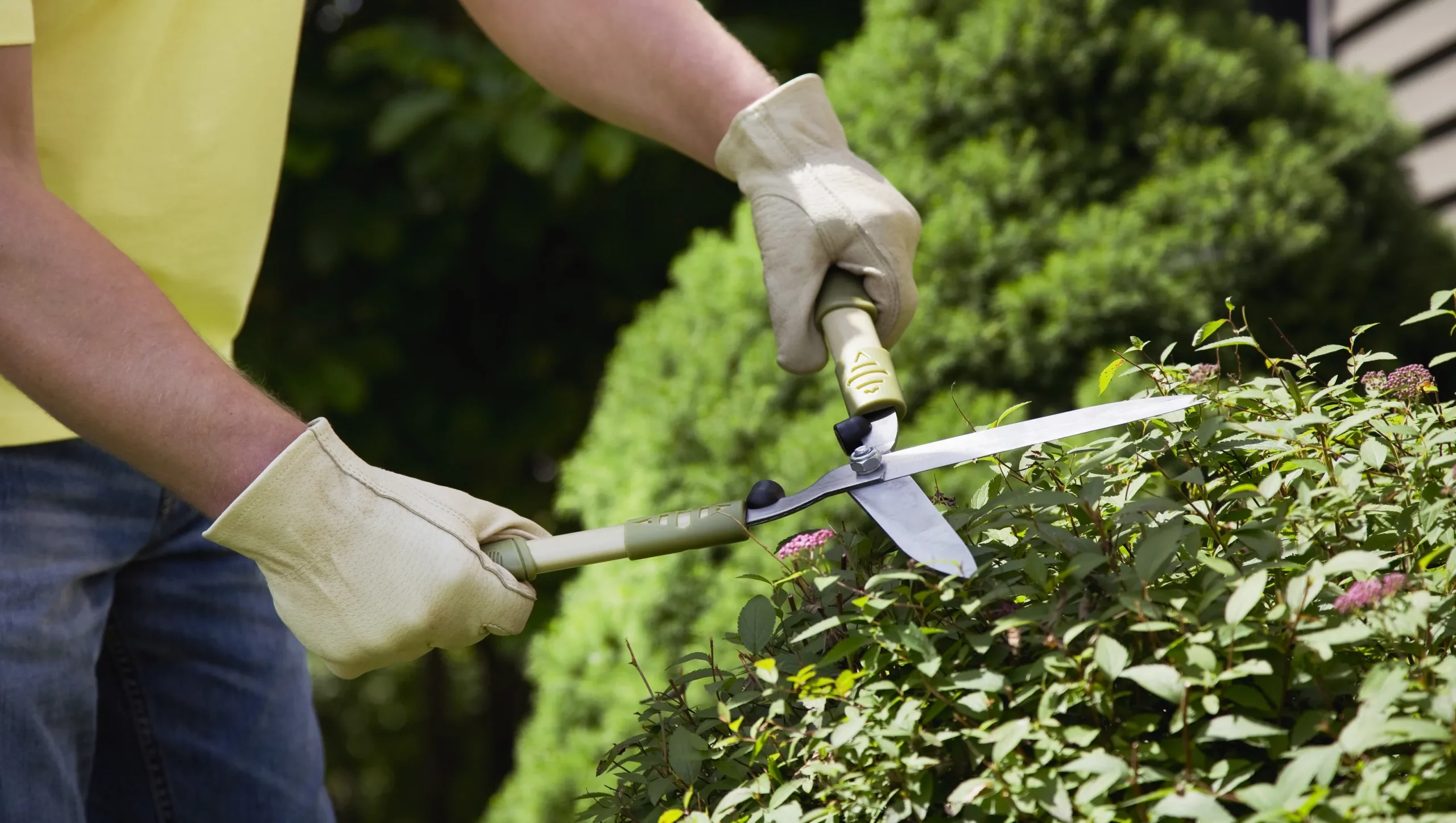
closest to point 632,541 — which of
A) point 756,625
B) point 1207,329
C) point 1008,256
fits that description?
point 756,625

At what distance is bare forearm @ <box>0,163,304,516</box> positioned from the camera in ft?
3.74

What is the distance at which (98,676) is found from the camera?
5.40ft

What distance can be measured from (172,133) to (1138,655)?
1.29 meters

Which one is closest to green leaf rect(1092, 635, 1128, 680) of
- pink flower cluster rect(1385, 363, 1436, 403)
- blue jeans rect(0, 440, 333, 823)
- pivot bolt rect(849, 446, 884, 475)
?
pivot bolt rect(849, 446, 884, 475)

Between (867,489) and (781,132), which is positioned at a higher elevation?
(781,132)

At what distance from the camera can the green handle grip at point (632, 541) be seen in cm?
123

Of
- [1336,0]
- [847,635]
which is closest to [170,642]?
[847,635]

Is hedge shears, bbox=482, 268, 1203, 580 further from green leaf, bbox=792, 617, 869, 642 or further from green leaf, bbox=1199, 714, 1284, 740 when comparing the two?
green leaf, bbox=1199, 714, 1284, 740

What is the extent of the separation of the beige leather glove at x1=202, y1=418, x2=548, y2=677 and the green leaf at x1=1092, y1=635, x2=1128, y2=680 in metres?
0.59

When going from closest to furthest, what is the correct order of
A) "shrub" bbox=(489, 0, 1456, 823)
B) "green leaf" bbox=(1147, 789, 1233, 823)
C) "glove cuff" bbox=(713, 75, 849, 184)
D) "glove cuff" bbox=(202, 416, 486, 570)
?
"green leaf" bbox=(1147, 789, 1233, 823)
"glove cuff" bbox=(202, 416, 486, 570)
"glove cuff" bbox=(713, 75, 849, 184)
"shrub" bbox=(489, 0, 1456, 823)

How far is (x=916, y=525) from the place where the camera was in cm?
110

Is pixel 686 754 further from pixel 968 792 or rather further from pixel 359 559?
pixel 359 559

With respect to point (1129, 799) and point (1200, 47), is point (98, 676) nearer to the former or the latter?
point (1129, 799)

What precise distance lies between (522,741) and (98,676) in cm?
141
